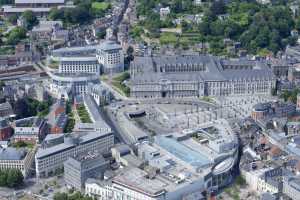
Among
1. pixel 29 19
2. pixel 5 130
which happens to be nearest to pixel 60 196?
pixel 5 130

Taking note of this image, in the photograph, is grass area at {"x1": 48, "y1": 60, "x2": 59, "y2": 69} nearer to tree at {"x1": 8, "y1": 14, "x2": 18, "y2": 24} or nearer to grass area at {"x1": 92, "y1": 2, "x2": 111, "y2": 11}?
tree at {"x1": 8, "y1": 14, "x2": 18, "y2": 24}

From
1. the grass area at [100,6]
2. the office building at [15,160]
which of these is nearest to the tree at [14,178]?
the office building at [15,160]

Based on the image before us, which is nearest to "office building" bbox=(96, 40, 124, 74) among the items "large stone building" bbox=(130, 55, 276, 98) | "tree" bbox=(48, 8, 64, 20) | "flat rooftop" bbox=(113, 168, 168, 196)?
"large stone building" bbox=(130, 55, 276, 98)

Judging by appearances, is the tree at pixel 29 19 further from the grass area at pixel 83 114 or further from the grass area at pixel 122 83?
the grass area at pixel 83 114

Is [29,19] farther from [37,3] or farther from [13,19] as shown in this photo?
[37,3]

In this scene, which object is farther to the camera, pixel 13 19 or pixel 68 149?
pixel 13 19

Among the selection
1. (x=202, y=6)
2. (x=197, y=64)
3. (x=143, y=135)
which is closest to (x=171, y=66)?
(x=197, y=64)

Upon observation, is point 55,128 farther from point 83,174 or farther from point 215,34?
point 215,34
